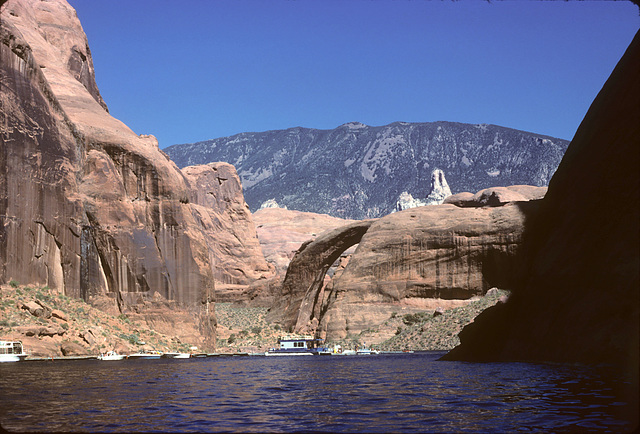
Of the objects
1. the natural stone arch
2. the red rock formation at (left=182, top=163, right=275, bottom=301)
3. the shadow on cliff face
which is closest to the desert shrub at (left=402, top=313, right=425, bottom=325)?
the natural stone arch

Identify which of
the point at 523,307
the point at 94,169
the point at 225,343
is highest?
the point at 94,169

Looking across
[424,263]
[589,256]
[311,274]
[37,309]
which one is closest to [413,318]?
[424,263]

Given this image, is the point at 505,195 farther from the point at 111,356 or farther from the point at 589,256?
the point at 589,256

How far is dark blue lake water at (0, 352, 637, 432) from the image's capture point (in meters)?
19.8

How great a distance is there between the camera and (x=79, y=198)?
67312mm

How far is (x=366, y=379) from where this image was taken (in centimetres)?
3797

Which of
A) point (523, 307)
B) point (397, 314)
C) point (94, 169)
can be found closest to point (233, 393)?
point (523, 307)

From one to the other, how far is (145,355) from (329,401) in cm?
3961

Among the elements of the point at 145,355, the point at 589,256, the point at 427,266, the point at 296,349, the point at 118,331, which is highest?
the point at 589,256

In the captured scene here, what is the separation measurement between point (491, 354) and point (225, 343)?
5048 centimetres

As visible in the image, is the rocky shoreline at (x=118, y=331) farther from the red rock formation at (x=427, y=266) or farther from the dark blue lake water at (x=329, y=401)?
the dark blue lake water at (x=329, y=401)

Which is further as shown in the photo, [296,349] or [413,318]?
[413,318]

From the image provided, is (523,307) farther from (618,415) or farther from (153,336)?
(153,336)

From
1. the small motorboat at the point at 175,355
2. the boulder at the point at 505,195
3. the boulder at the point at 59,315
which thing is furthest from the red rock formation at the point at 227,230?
the boulder at the point at 59,315
